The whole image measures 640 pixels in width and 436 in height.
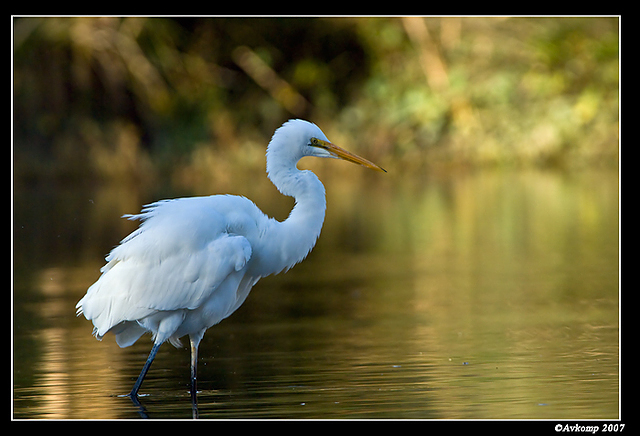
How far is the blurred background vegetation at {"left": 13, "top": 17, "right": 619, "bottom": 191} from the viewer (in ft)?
72.8

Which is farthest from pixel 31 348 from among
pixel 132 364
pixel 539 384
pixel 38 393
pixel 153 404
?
pixel 539 384

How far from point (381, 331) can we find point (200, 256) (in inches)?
84.7

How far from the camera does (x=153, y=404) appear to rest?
5.06 meters

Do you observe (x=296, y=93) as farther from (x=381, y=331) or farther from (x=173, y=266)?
(x=173, y=266)

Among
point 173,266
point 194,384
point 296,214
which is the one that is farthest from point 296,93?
point 194,384

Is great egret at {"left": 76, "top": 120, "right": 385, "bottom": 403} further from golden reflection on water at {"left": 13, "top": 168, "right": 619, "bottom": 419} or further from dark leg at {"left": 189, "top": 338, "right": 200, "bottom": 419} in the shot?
golden reflection on water at {"left": 13, "top": 168, "right": 619, "bottom": 419}

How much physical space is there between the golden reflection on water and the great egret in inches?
16.7

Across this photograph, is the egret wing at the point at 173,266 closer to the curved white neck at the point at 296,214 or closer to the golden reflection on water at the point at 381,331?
the curved white neck at the point at 296,214

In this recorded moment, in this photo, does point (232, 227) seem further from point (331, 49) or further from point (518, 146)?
point (331, 49)

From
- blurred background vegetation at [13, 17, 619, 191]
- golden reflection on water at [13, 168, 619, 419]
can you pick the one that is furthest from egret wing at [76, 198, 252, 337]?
blurred background vegetation at [13, 17, 619, 191]

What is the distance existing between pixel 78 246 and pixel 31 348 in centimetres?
556

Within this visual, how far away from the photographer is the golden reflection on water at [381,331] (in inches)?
195

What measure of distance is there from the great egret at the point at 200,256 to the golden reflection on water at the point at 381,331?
42cm

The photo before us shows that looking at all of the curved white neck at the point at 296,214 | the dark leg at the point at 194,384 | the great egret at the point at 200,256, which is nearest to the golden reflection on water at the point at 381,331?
the dark leg at the point at 194,384
